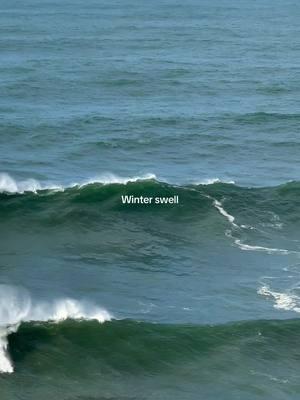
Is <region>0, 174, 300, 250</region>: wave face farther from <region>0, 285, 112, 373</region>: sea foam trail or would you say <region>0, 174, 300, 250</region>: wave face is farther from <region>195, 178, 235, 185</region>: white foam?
<region>0, 285, 112, 373</region>: sea foam trail

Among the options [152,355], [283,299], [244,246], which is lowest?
[152,355]

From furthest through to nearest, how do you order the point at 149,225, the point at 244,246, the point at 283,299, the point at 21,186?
the point at 21,186 < the point at 149,225 < the point at 244,246 < the point at 283,299

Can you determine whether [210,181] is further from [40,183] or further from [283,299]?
[283,299]

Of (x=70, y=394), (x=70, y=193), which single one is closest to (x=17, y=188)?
(x=70, y=193)

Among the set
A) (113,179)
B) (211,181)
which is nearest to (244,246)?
(211,181)

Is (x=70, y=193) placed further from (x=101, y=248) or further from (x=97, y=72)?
(x=97, y=72)

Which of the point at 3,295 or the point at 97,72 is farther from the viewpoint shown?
the point at 97,72
